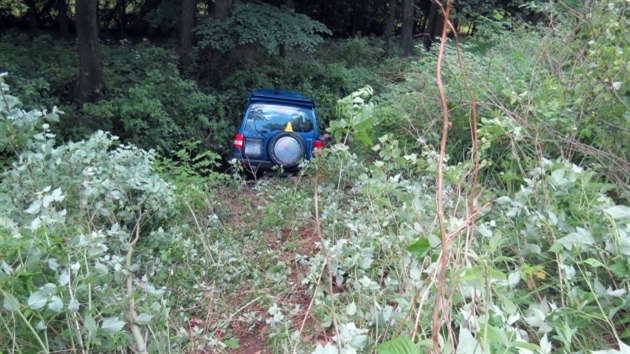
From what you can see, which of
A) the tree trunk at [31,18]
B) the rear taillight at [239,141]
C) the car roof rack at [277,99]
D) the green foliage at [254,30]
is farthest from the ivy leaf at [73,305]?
the tree trunk at [31,18]

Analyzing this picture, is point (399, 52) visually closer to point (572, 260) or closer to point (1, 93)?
point (1, 93)

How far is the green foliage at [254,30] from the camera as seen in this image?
15.8 metres

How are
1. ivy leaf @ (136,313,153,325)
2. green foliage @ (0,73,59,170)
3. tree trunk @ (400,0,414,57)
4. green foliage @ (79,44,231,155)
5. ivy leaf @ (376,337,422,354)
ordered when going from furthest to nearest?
tree trunk @ (400,0,414,57), green foliage @ (79,44,231,155), green foliage @ (0,73,59,170), ivy leaf @ (136,313,153,325), ivy leaf @ (376,337,422,354)

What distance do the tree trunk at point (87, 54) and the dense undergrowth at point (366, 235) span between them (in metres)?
5.97

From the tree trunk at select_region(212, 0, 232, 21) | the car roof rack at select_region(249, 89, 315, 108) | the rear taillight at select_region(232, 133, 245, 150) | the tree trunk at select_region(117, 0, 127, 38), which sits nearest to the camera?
the rear taillight at select_region(232, 133, 245, 150)

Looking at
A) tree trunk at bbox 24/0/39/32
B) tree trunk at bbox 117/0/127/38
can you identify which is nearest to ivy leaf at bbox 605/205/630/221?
tree trunk at bbox 24/0/39/32

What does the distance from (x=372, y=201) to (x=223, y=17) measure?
12.8 m

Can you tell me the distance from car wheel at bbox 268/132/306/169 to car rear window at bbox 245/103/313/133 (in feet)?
3.12

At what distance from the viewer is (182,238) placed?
19.5ft

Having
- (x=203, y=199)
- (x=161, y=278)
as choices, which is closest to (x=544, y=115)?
(x=161, y=278)

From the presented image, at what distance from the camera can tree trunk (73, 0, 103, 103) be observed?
44.5 feet

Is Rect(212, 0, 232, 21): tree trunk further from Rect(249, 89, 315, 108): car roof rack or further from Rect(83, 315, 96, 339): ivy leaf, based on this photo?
Rect(83, 315, 96, 339): ivy leaf

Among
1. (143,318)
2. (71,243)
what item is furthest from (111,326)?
(71,243)

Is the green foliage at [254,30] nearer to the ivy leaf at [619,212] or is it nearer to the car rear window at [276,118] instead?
the car rear window at [276,118]
